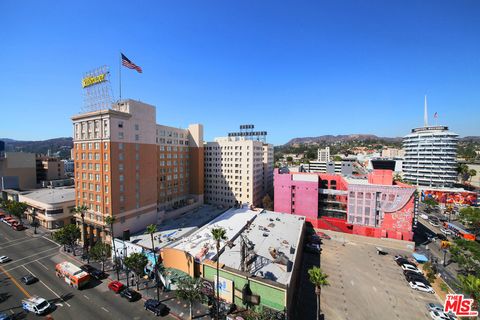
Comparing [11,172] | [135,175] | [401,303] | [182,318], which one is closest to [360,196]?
[401,303]

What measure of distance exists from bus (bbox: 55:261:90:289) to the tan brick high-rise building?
465 inches

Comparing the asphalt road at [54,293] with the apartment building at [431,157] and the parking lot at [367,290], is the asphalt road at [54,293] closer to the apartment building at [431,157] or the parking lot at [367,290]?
the parking lot at [367,290]

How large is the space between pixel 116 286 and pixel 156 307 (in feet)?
42.0

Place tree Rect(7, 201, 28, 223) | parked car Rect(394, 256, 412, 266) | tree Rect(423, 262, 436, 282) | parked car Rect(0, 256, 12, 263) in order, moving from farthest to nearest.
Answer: tree Rect(7, 201, 28, 223) → parked car Rect(394, 256, 412, 266) → parked car Rect(0, 256, 12, 263) → tree Rect(423, 262, 436, 282)

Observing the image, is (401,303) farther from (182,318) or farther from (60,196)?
(60,196)

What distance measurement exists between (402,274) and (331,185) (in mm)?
36038

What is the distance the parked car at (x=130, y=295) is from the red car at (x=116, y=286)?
1.84 meters

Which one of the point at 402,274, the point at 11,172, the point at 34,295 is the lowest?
the point at 402,274

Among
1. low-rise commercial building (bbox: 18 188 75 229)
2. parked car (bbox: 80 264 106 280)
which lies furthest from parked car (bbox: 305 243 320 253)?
low-rise commercial building (bbox: 18 188 75 229)

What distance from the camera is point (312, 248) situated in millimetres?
65438

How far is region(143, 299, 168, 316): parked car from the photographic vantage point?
126 ft

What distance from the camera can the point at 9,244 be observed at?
65625 mm

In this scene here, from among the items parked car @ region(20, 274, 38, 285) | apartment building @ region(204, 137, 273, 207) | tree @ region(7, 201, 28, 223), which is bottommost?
parked car @ region(20, 274, 38, 285)
